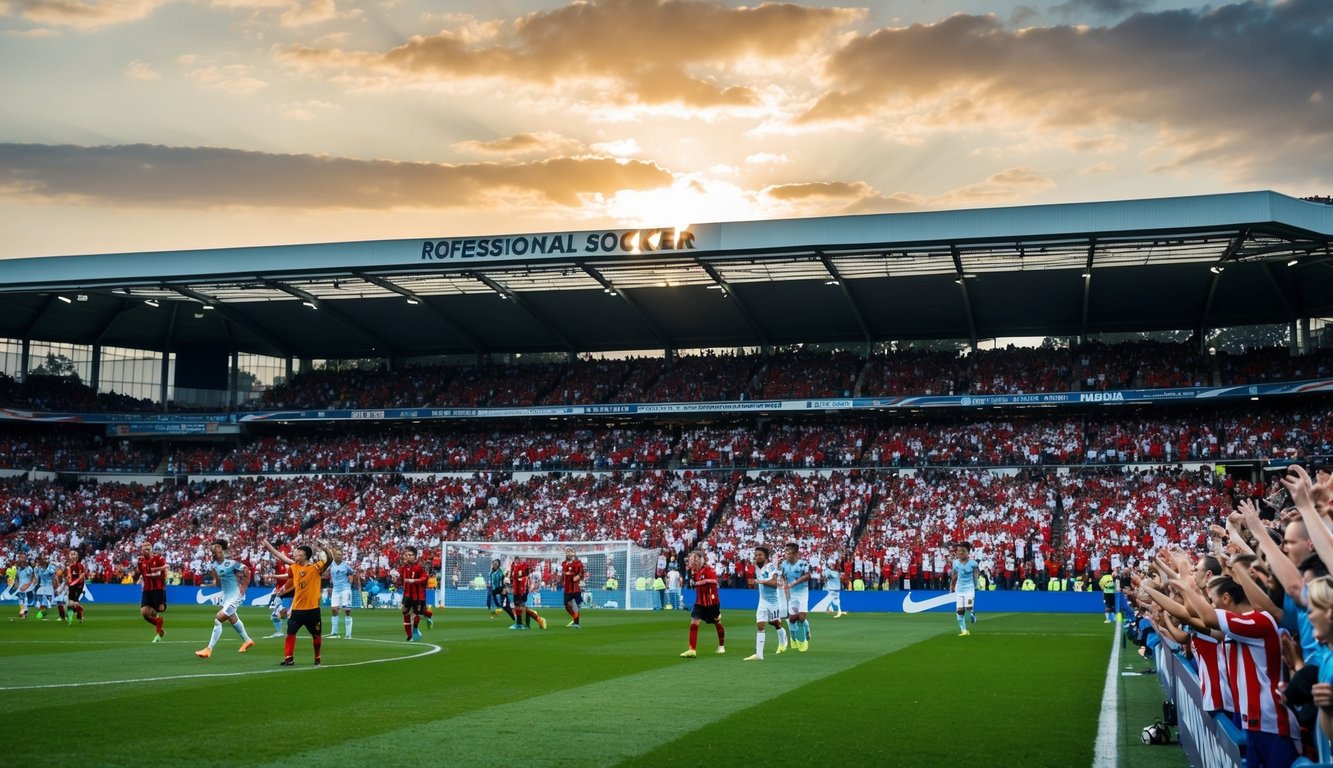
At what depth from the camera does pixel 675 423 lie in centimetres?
6200

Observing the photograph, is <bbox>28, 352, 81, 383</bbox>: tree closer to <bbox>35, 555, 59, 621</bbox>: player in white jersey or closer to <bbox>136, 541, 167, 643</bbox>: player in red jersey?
<bbox>35, 555, 59, 621</bbox>: player in white jersey

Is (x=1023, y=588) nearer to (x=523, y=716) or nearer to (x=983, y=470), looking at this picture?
(x=983, y=470)

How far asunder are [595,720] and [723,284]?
40086 millimetres

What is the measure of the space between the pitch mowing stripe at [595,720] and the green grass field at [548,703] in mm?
36

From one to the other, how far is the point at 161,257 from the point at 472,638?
30934 millimetres

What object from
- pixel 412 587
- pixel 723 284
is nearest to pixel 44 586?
pixel 412 587

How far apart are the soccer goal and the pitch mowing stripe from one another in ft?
86.3

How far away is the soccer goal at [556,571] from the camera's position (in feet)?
155

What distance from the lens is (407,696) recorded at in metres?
15.4

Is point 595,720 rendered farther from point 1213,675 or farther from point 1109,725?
point 1213,675

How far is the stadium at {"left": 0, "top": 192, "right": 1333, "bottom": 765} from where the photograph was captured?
3794 centimetres

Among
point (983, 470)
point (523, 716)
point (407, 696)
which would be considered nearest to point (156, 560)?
point (407, 696)

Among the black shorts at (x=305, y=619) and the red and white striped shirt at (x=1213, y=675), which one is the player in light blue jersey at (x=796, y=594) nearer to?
the black shorts at (x=305, y=619)

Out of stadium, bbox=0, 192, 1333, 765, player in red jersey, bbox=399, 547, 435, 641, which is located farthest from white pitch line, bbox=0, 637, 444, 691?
player in red jersey, bbox=399, 547, 435, 641
